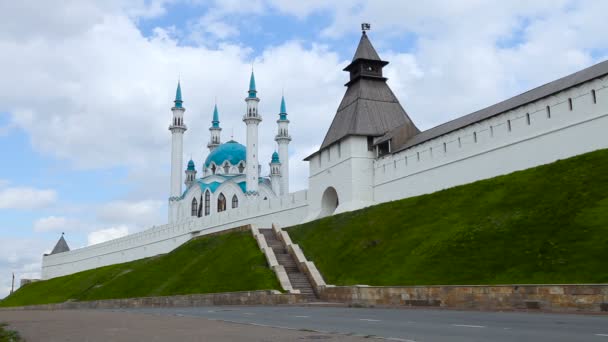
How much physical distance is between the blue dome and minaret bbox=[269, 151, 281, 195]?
4941 millimetres

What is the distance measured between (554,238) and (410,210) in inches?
416

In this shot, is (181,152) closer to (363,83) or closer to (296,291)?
(363,83)

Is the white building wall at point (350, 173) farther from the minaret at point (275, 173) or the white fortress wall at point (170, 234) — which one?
the minaret at point (275, 173)

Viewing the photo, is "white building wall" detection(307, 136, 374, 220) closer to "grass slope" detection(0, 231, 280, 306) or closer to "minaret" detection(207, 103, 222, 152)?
"grass slope" detection(0, 231, 280, 306)

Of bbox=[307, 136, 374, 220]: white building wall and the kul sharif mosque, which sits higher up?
the kul sharif mosque

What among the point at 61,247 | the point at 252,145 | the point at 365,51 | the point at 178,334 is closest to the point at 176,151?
the point at 252,145

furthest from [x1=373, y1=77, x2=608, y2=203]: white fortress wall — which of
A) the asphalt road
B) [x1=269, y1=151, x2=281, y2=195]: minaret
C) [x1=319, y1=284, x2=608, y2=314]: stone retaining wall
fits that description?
[x1=269, y1=151, x2=281, y2=195]: minaret

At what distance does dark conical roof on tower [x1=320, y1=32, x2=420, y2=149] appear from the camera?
136 feet

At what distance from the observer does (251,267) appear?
31.4 metres

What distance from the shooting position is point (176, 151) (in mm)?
77688

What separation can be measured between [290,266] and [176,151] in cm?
4951

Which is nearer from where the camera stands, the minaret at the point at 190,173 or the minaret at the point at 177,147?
the minaret at the point at 177,147

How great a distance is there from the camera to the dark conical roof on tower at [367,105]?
41594 millimetres

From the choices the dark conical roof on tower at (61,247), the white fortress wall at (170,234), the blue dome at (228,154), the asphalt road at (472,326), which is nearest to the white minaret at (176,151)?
the blue dome at (228,154)
